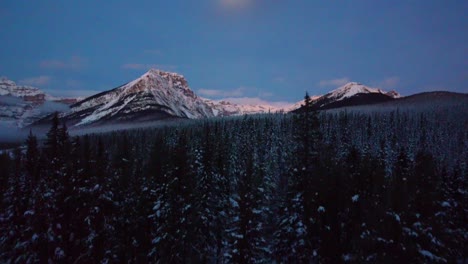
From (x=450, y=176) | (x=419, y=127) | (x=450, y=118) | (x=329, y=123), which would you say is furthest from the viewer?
(x=450, y=118)

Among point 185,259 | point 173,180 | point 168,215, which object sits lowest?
point 185,259

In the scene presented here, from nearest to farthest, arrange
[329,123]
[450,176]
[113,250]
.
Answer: [113,250], [450,176], [329,123]

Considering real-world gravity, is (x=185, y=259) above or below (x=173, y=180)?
below

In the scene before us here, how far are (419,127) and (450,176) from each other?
132 metres

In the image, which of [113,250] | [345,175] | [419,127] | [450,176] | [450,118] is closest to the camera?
[345,175]

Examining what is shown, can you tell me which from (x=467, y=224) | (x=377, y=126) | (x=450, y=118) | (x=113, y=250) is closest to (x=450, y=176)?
(x=467, y=224)

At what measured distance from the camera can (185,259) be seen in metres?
28.7

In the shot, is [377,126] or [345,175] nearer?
[345,175]

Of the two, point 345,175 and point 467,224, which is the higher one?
point 345,175

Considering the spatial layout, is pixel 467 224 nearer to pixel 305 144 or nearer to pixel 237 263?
pixel 305 144

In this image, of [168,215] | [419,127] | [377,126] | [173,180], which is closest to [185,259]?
[168,215]

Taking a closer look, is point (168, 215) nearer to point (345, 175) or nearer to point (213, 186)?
point (213, 186)

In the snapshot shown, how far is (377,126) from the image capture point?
491 ft

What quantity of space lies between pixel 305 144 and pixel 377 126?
13463 centimetres
